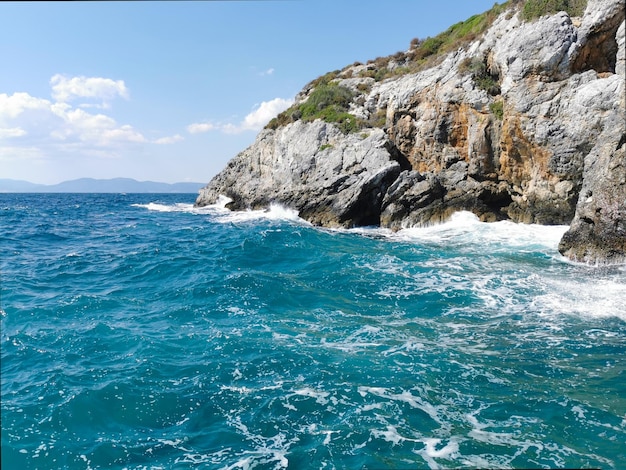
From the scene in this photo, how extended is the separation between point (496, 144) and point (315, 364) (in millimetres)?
24690

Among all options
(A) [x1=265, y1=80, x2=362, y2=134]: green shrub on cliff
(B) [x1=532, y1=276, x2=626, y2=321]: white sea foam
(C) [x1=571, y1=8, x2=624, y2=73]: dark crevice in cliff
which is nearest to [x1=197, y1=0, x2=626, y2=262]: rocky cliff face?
(C) [x1=571, y1=8, x2=624, y2=73]: dark crevice in cliff

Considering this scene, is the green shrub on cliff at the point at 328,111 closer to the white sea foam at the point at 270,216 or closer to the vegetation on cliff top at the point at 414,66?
the vegetation on cliff top at the point at 414,66

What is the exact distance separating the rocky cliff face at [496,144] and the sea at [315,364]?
7060 mm

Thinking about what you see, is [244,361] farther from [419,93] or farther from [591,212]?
[419,93]

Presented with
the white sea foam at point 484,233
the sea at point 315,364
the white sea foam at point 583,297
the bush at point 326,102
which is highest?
the bush at point 326,102

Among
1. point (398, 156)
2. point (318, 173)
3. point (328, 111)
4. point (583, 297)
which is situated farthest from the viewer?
point (328, 111)

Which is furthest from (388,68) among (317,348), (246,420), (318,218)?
(246,420)

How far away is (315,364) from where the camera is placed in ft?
36.6

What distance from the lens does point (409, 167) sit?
36.4 m

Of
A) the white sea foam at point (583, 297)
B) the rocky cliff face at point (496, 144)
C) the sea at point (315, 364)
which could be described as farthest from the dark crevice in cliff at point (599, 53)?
the white sea foam at point (583, 297)

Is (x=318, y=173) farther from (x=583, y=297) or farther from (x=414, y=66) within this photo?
(x=583, y=297)

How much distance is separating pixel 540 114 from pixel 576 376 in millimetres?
20788

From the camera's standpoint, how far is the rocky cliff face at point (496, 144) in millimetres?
21859

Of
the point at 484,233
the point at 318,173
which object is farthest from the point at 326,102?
the point at 484,233
